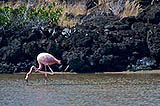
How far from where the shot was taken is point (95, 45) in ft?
100

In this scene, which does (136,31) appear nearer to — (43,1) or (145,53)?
(145,53)

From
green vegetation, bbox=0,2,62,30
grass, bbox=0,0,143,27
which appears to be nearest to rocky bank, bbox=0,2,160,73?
green vegetation, bbox=0,2,62,30

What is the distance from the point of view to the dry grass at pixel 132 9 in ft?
113

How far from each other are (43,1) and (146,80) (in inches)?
737

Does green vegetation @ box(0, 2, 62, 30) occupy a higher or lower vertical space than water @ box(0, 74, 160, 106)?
higher

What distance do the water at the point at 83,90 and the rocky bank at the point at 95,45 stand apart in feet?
6.01

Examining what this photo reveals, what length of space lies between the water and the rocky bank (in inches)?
72.1

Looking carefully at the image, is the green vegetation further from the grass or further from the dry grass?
the dry grass

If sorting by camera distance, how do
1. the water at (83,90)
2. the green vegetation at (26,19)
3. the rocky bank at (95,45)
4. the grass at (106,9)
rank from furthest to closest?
the grass at (106,9) → the green vegetation at (26,19) → the rocky bank at (95,45) → the water at (83,90)

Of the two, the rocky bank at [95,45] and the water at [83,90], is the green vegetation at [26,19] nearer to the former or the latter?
the rocky bank at [95,45]

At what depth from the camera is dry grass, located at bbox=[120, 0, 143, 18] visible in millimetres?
34500

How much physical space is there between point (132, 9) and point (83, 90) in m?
14.7

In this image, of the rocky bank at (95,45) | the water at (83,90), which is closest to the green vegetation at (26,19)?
the rocky bank at (95,45)

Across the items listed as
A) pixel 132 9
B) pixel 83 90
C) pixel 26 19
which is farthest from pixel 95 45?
pixel 83 90
